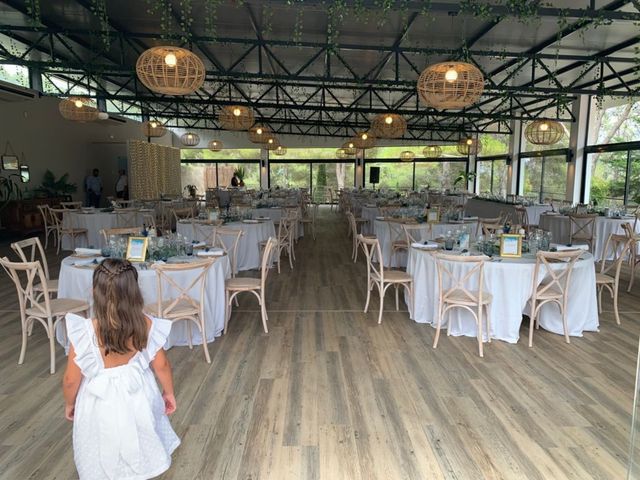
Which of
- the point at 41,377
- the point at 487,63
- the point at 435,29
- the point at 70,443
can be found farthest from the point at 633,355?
the point at 487,63

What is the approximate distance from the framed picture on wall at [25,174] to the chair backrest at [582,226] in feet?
43.6

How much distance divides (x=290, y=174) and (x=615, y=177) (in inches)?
602

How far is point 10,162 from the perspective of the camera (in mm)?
11766

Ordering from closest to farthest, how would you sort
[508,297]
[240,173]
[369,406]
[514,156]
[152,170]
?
[369,406], [508,297], [152,170], [514,156], [240,173]

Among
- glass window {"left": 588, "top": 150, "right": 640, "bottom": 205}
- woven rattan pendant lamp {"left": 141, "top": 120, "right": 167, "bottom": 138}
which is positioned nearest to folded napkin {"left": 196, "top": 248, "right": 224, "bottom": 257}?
woven rattan pendant lamp {"left": 141, "top": 120, "right": 167, "bottom": 138}

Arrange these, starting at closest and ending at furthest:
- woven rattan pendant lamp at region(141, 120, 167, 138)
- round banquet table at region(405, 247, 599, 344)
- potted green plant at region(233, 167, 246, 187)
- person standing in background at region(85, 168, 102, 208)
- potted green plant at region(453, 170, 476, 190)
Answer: round banquet table at region(405, 247, 599, 344) < woven rattan pendant lamp at region(141, 120, 167, 138) < person standing in background at region(85, 168, 102, 208) < potted green plant at region(453, 170, 476, 190) < potted green plant at region(233, 167, 246, 187)

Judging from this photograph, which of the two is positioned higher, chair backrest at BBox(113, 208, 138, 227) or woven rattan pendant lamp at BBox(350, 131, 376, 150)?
woven rattan pendant lamp at BBox(350, 131, 376, 150)

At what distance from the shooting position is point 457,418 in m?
3.21

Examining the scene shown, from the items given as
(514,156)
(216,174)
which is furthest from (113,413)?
(216,174)

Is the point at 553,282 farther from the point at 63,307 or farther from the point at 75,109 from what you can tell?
the point at 75,109

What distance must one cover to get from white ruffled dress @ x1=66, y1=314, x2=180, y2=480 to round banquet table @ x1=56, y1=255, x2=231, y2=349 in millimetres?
2034

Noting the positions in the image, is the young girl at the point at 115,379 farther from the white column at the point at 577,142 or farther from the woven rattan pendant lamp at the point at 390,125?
the white column at the point at 577,142

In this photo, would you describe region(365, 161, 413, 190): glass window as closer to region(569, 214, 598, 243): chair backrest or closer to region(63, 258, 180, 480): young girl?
region(569, 214, 598, 243): chair backrest

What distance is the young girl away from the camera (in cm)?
202
